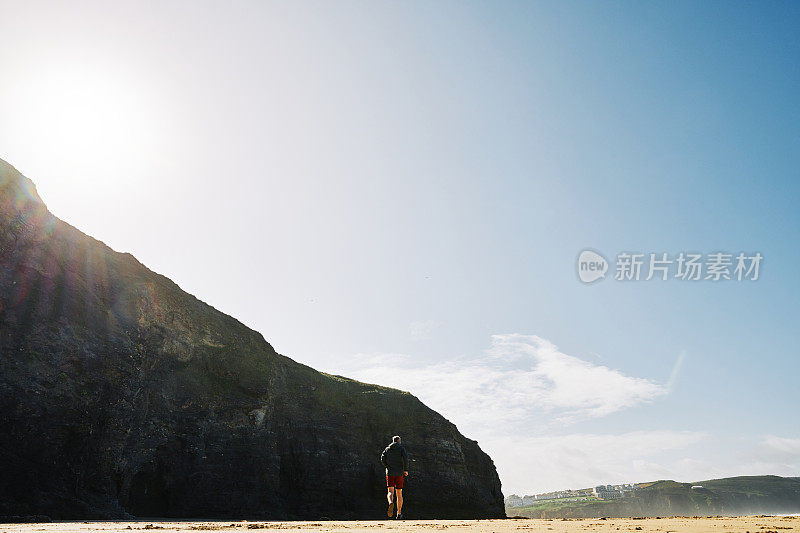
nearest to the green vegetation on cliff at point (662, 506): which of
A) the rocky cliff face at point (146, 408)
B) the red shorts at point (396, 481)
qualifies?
the rocky cliff face at point (146, 408)

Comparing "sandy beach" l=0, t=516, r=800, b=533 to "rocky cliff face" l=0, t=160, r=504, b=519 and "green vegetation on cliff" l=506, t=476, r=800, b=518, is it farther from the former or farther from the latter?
"green vegetation on cliff" l=506, t=476, r=800, b=518

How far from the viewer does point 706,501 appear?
586ft

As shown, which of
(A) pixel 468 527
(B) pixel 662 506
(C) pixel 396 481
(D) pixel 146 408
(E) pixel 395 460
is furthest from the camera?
(B) pixel 662 506

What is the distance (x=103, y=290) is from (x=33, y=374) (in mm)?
6412

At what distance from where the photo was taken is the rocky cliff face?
60.2ft

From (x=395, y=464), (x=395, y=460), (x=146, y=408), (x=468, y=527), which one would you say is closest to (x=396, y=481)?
(x=395, y=464)

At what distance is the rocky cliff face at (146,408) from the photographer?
18344 mm

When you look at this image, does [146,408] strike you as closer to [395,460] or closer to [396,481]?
[396,481]

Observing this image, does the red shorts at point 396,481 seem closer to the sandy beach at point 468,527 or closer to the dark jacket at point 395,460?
the dark jacket at point 395,460

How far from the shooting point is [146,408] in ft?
77.5

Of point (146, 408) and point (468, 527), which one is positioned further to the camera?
point (146, 408)

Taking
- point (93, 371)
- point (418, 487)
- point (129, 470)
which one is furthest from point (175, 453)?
point (418, 487)

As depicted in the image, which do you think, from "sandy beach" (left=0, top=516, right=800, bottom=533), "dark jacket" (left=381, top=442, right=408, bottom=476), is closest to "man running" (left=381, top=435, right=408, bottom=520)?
"dark jacket" (left=381, top=442, right=408, bottom=476)

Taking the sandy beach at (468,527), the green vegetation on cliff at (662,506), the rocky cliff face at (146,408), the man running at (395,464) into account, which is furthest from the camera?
the green vegetation on cliff at (662,506)
